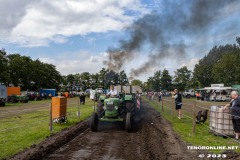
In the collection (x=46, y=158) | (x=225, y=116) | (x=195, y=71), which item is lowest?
(x=46, y=158)

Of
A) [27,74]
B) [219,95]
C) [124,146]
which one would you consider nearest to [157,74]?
[27,74]

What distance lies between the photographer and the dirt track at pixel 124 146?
8.29m

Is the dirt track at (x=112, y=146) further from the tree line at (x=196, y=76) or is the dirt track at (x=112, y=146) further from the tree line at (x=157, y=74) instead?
the tree line at (x=196, y=76)

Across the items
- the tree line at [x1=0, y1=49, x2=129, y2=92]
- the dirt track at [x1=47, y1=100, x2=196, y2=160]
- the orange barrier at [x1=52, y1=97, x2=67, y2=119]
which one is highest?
the tree line at [x1=0, y1=49, x2=129, y2=92]

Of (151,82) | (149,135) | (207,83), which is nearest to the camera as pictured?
(149,135)

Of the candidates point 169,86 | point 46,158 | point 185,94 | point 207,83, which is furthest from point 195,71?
point 46,158

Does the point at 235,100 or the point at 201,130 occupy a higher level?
the point at 235,100

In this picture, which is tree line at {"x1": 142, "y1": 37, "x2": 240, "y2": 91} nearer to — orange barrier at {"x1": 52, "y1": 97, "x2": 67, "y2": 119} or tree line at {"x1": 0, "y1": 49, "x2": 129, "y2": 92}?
tree line at {"x1": 0, "y1": 49, "x2": 129, "y2": 92}

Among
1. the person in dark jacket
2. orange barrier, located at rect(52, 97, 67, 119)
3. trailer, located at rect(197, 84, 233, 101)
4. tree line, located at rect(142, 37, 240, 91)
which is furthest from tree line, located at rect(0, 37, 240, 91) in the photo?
the person in dark jacket

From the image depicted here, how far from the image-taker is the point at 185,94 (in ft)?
243

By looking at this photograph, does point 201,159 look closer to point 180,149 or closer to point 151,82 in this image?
point 180,149

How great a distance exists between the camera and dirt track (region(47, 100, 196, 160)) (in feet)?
27.2

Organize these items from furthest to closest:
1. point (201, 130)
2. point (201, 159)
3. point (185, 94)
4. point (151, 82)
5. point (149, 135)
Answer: point (151, 82) → point (185, 94) → point (201, 130) → point (149, 135) → point (201, 159)

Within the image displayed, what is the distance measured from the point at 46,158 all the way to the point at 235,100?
669 cm
